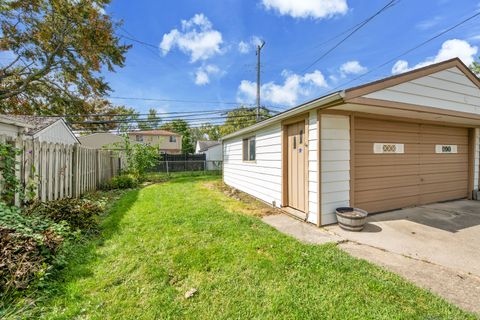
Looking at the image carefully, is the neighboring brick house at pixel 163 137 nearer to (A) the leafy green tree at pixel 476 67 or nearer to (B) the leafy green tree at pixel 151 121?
(B) the leafy green tree at pixel 151 121

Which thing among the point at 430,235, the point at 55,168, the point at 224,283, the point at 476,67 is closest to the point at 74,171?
the point at 55,168

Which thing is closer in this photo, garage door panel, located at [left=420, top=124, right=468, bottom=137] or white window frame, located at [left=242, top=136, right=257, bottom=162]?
garage door panel, located at [left=420, top=124, right=468, bottom=137]

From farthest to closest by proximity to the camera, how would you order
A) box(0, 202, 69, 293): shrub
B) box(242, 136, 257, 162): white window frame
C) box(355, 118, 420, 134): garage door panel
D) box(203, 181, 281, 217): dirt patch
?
box(242, 136, 257, 162): white window frame → box(203, 181, 281, 217): dirt patch → box(355, 118, 420, 134): garage door panel → box(0, 202, 69, 293): shrub

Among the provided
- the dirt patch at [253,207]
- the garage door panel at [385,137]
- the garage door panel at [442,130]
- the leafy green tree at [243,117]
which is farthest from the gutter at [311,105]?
the leafy green tree at [243,117]

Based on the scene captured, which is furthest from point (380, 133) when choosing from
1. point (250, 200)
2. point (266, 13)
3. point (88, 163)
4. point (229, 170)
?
point (88, 163)

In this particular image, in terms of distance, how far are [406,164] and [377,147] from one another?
4.20ft

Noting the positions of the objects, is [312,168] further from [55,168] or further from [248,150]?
[55,168]

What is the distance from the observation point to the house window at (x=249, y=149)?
24.6 feet

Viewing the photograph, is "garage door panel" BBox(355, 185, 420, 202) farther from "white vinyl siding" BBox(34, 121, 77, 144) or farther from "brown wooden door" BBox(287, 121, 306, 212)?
"white vinyl siding" BBox(34, 121, 77, 144)

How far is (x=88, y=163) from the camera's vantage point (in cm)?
713

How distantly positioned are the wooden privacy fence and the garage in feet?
20.7

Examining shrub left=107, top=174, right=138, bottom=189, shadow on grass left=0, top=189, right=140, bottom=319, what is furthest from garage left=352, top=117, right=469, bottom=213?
shrub left=107, top=174, right=138, bottom=189

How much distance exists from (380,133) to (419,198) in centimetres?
239

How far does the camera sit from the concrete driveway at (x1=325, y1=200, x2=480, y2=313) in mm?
2340
